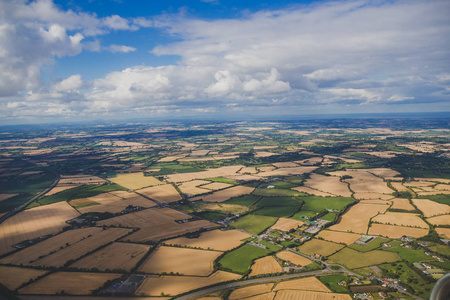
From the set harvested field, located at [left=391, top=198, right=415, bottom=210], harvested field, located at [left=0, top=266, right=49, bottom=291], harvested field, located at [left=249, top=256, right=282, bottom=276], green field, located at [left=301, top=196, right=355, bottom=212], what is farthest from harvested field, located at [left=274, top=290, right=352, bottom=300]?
harvested field, located at [left=391, top=198, right=415, bottom=210]

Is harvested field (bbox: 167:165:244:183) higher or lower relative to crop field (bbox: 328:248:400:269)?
higher

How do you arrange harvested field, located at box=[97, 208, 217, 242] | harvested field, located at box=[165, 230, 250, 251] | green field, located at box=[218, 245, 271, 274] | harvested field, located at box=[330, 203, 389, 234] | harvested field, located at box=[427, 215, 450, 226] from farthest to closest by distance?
harvested field, located at box=[427, 215, 450, 226] < harvested field, located at box=[330, 203, 389, 234] < harvested field, located at box=[97, 208, 217, 242] < harvested field, located at box=[165, 230, 250, 251] < green field, located at box=[218, 245, 271, 274]

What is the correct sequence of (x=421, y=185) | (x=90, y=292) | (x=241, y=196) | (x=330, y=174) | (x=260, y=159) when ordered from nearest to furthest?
1. (x=90, y=292)
2. (x=241, y=196)
3. (x=421, y=185)
4. (x=330, y=174)
5. (x=260, y=159)

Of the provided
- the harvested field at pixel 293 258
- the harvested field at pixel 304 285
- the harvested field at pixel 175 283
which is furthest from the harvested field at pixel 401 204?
the harvested field at pixel 175 283

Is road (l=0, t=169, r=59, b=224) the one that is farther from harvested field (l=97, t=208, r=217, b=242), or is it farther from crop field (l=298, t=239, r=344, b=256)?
crop field (l=298, t=239, r=344, b=256)

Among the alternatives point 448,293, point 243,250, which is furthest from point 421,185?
point 448,293

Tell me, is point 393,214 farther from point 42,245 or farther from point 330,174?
point 42,245
